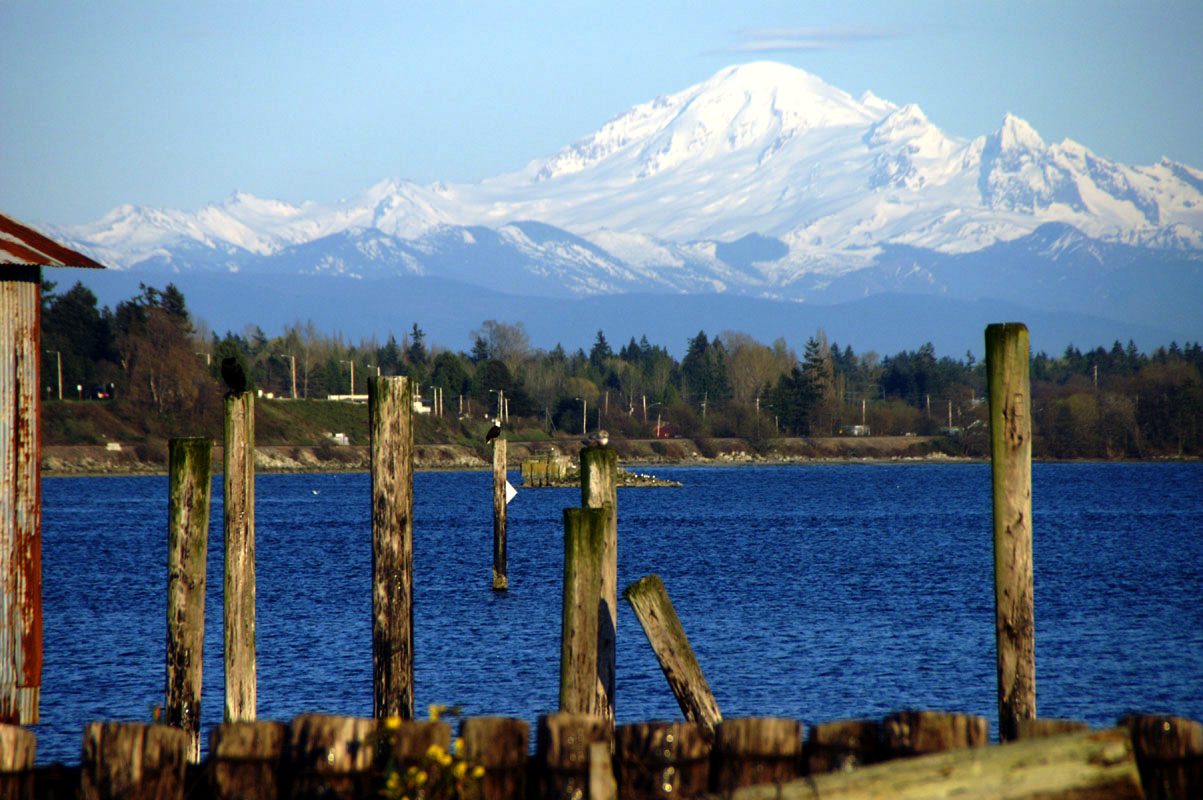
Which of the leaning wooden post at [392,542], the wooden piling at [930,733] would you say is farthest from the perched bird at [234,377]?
the wooden piling at [930,733]

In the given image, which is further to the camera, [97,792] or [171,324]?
[171,324]

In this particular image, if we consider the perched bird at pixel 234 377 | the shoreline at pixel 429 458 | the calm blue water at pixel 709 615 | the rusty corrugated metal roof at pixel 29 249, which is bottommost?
the calm blue water at pixel 709 615

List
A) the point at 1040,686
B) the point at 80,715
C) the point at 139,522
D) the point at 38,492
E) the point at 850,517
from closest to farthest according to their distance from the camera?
the point at 38,492, the point at 80,715, the point at 1040,686, the point at 139,522, the point at 850,517

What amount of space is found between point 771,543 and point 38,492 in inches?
1952

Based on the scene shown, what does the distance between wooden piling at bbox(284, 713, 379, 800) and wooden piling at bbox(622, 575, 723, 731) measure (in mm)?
3198

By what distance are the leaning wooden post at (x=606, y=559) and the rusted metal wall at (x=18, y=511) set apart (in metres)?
4.07

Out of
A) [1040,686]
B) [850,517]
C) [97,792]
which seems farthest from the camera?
[850,517]

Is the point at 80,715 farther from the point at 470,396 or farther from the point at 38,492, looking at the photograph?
the point at 470,396

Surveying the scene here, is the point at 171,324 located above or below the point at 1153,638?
above

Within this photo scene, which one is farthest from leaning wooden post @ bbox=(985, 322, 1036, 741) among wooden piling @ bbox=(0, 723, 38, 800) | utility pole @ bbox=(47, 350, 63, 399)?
utility pole @ bbox=(47, 350, 63, 399)

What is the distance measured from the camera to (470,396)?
194 m

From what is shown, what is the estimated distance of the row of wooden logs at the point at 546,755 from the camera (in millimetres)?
7738

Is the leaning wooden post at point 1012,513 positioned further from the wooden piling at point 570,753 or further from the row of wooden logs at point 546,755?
the wooden piling at point 570,753

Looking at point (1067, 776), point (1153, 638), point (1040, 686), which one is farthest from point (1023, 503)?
point (1153, 638)
